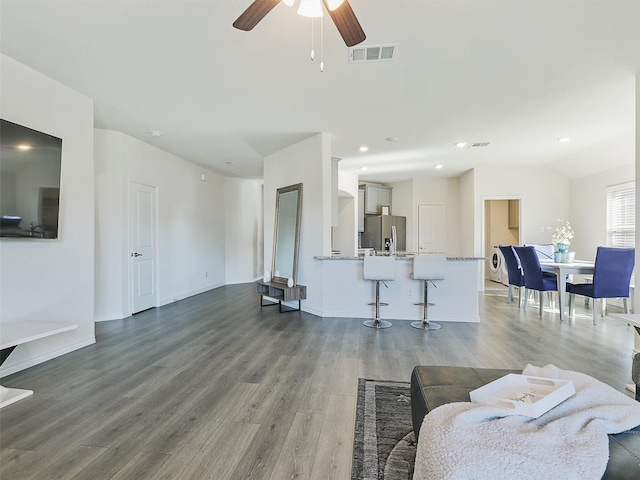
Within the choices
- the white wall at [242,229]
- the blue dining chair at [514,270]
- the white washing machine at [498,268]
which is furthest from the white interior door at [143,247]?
the white washing machine at [498,268]

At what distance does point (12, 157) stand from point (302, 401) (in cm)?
308

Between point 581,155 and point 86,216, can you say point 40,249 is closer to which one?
point 86,216

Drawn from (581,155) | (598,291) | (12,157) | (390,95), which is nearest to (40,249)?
(12,157)

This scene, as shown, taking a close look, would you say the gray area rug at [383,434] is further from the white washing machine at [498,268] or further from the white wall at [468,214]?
the white washing machine at [498,268]

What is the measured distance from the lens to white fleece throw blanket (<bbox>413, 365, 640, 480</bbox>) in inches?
37.4

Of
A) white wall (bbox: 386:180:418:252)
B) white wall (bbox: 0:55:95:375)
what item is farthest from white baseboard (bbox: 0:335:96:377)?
white wall (bbox: 386:180:418:252)

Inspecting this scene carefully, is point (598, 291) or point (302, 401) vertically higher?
point (598, 291)

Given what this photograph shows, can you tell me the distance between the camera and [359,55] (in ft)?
9.16

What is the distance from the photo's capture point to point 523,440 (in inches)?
40.7

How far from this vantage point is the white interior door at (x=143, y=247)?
5008mm

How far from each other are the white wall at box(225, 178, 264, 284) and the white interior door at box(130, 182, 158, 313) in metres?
2.70

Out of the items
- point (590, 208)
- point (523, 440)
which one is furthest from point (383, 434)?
point (590, 208)

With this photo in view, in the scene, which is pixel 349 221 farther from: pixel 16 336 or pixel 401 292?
pixel 16 336

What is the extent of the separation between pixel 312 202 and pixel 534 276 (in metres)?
3.64
